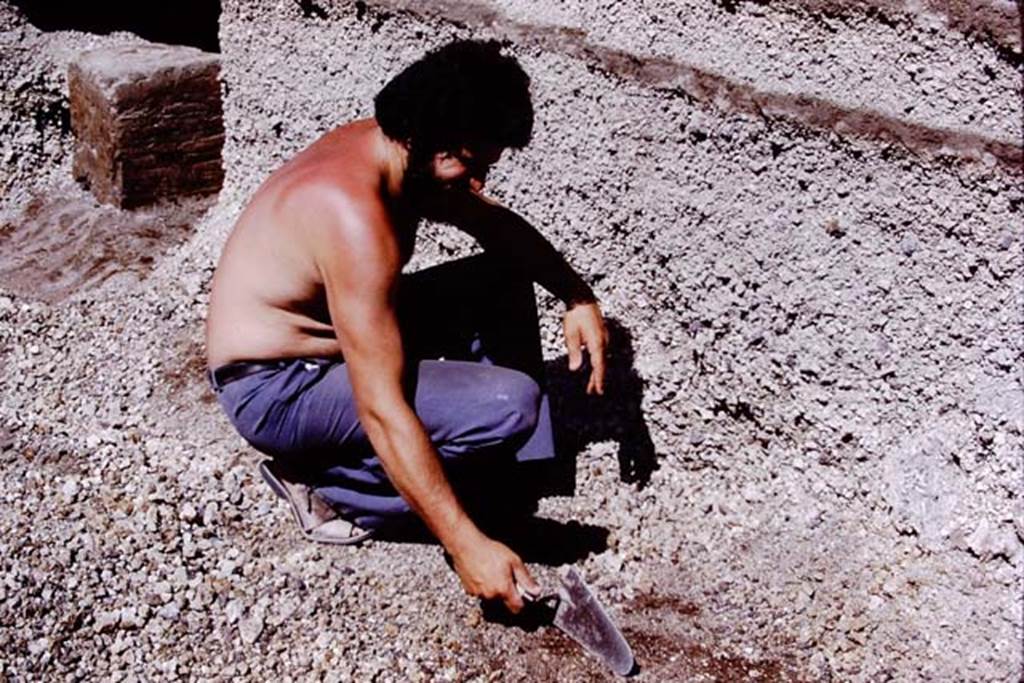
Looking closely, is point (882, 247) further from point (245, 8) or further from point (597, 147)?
point (245, 8)

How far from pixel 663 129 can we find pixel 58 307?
1668 millimetres

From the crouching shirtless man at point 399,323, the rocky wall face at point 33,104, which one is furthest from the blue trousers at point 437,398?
the rocky wall face at point 33,104

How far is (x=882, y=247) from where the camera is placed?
2.16 metres

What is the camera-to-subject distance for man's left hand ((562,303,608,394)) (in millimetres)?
2318

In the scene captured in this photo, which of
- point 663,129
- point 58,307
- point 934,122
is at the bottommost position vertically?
point 58,307

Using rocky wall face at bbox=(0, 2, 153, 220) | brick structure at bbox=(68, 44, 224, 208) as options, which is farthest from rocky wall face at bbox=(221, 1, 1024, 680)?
rocky wall face at bbox=(0, 2, 153, 220)

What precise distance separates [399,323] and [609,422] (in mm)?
703

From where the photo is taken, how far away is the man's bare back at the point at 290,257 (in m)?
2.02

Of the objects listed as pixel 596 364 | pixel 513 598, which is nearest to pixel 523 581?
pixel 513 598

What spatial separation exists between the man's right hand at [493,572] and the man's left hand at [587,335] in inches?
18.2

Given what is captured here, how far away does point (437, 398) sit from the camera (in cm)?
216

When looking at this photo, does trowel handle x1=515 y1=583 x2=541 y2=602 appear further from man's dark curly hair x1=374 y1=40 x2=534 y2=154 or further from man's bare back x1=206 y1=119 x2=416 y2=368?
man's dark curly hair x1=374 y1=40 x2=534 y2=154

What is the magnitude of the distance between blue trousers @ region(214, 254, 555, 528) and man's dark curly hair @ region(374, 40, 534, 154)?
0.28 meters

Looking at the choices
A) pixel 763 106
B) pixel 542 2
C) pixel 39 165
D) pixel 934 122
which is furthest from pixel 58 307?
pixel 934 122
